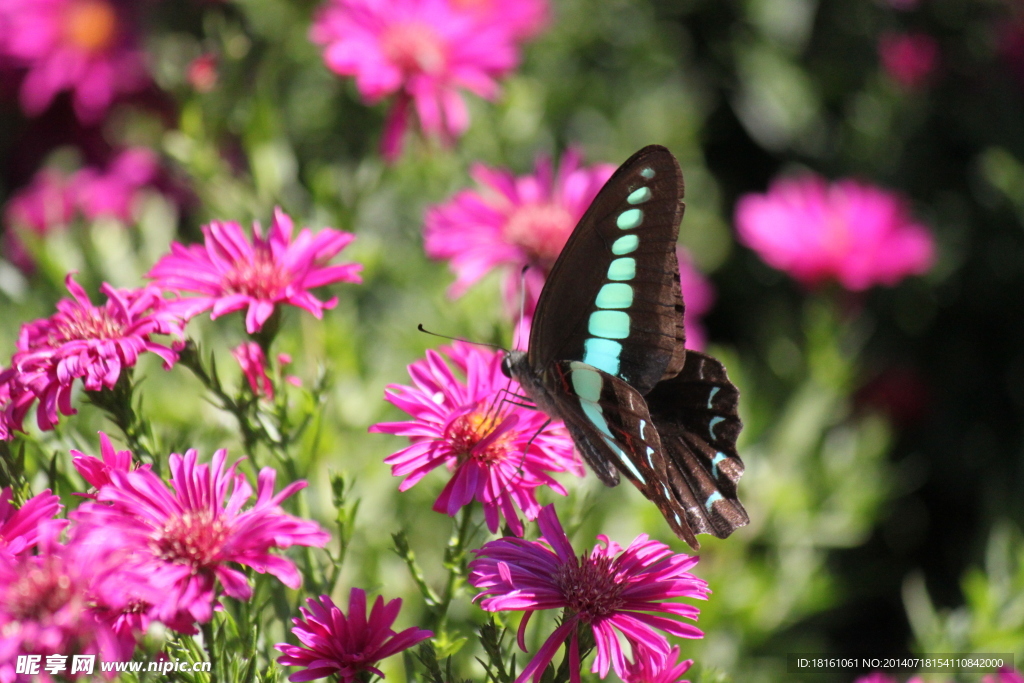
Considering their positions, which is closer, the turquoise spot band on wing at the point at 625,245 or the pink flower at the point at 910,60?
the turquoise spot band on wing at the point at 625,245

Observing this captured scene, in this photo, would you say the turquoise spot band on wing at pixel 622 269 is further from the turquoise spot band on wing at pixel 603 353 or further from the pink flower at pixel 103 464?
the pink flower at pixel 103 464

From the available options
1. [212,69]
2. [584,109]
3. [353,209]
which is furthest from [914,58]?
[212,69]

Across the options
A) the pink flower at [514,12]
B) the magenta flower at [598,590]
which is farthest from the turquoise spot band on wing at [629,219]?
the pink flower at [514,12]

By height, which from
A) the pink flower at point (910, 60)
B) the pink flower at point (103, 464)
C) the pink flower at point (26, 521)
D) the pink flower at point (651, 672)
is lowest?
the pink flower at point (651, 672)

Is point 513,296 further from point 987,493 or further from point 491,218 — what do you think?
point 987,493

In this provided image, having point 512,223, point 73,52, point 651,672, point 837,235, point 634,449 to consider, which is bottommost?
point 651,672

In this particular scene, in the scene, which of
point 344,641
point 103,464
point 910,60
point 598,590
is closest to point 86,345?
point 103,464

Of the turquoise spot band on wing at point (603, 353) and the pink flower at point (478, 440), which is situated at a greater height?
the turquoise spot band on wing at point (603, 353)

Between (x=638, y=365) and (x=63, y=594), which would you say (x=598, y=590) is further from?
(x=63, y=594)
